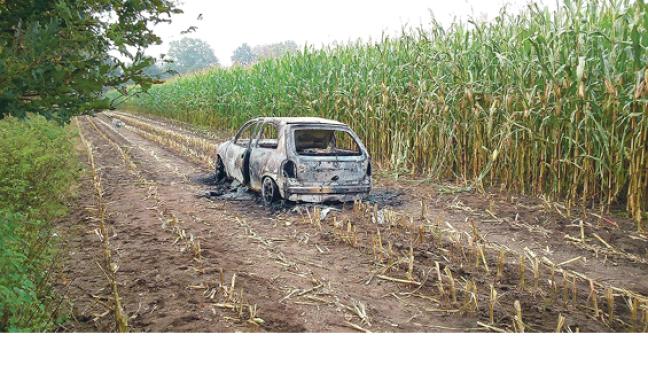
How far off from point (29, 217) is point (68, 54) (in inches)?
151

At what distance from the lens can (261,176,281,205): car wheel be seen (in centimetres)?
682

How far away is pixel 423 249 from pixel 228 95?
13.8m

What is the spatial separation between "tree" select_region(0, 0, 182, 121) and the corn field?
194 inches

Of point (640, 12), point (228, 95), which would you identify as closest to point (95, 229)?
point (640, 12)

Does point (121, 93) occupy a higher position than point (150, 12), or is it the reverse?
point (150, 12)

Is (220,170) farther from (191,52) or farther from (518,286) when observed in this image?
(518,286)

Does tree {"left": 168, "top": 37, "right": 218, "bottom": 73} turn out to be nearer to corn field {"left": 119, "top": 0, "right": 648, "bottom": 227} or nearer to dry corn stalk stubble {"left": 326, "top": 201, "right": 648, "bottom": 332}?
dry corn stalk stubble {"left": 326, "top": 201, "right": 648, "bottom": 332}

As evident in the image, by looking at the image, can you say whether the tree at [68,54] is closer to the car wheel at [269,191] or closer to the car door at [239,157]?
the car wheel at [269,191]

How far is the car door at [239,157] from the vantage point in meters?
7.62

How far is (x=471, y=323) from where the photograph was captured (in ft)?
11.4

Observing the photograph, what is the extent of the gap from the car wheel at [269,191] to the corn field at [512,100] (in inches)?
121

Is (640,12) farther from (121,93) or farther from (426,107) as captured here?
(121,93)

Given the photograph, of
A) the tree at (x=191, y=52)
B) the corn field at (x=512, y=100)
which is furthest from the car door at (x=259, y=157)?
the corn field at (x=512, y=100)

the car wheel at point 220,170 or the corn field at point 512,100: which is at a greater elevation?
the corn field at point 512,100
